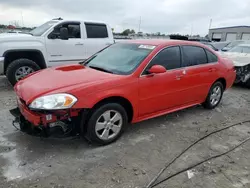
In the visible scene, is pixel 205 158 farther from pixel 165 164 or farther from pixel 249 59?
pixel 249 59

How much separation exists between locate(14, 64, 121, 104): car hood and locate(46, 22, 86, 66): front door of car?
3.04 meters

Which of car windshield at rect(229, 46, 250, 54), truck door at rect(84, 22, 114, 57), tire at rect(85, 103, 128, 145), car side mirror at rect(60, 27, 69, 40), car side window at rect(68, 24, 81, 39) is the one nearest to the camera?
tire at rect(85, 103, 128, 145)

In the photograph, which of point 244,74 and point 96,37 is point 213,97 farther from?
point 96,37

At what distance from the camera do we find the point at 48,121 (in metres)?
3.02

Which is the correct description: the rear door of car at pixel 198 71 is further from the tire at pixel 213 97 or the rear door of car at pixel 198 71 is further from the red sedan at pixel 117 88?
the tire at pixel 213 97

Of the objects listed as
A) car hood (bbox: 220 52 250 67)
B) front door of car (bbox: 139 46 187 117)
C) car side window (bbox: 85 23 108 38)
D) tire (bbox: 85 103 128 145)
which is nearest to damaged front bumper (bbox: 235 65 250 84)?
car hood (bbox: 220 52 250 67)

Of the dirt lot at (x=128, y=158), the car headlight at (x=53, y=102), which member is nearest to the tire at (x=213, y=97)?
the dirt lot at (x=128, y=158)

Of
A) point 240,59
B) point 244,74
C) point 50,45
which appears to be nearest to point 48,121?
point 50,45

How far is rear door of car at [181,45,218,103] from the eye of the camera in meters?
4.51

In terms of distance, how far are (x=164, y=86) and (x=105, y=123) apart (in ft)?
4.23

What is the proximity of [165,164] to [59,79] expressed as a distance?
1.94 meters

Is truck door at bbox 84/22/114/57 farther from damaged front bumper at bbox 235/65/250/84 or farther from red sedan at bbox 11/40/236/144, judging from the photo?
damaged front bumper at bbox 235/65/250/84

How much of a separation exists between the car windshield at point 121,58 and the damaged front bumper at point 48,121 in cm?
105

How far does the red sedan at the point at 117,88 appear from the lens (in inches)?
120
